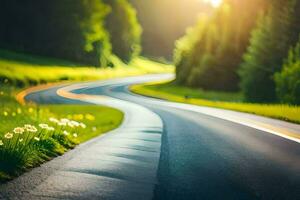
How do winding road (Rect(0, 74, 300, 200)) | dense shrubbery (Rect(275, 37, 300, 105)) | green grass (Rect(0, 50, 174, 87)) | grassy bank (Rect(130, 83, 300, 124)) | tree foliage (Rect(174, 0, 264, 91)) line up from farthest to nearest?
tree foliage (Rect(174, 0, 264, 91)) → green grass (Rect(0, 50, 174, 87)) → dense shrubbery (Rect(275, 37, 300, 105)) → grassy bank (Rect(130, 83, 300, 124)) → winding road (Rect(0, 74, 300, 200))

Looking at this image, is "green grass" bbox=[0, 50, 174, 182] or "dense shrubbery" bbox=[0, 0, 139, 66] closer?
"green grass" bbox=[0, 50, 174, 182]

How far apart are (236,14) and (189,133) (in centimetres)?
4885

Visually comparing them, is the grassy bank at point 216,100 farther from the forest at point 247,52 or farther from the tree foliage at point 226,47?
the forest at point 247,52

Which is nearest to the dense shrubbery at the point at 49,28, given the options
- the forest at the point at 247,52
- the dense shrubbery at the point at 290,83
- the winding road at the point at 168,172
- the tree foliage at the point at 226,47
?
the forest at the point at 247,52

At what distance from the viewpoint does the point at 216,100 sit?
1983 inches

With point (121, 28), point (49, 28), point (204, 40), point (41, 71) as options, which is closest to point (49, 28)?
point (49, 28)

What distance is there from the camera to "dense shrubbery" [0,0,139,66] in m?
77.1

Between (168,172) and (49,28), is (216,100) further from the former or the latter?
(168,172)

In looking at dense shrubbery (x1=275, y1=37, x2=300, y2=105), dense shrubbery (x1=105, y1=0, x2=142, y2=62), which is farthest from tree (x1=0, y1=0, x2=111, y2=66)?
dense shrubbery (x1=275, y1=37, x2=300, y2=105)

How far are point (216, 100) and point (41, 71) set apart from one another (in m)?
22.0

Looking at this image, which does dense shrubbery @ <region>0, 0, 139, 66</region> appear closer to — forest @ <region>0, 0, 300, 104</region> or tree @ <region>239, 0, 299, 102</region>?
forest @ <region>0, 0, 300, 104</region>

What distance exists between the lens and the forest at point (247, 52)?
4384cm

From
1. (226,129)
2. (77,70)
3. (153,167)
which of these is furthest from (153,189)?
(77,70)

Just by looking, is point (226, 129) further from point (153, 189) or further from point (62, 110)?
point (62, 110)
